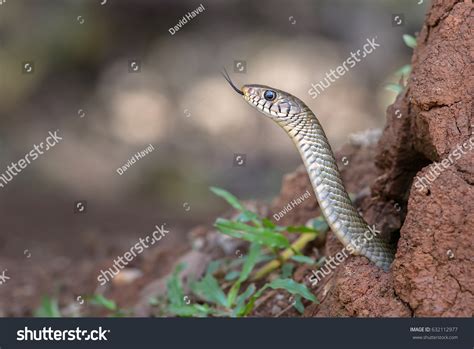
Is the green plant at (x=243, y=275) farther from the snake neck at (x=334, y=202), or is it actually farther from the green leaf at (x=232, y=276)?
the snake neck at (x=334, y=202)

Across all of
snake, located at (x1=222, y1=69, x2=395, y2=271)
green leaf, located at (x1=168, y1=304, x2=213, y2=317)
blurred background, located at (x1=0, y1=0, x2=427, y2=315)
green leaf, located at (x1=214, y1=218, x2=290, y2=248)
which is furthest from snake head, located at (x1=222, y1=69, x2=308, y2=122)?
blurred background, located at (x1=0, y1=0, x2=427, y2=315)

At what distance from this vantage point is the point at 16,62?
15609 mm

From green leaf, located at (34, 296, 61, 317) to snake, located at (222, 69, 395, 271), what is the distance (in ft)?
12.4

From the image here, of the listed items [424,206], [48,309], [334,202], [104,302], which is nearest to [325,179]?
[334,202]

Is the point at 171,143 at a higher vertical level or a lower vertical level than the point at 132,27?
lower

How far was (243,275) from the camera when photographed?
7410 mm

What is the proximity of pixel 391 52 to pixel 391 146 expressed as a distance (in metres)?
10.8

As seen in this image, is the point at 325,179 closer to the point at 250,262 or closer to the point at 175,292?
the point at 250,262

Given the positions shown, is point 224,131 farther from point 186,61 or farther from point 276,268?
point 276,268

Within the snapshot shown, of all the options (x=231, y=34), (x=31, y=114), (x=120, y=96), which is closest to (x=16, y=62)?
(x=31, y=114)

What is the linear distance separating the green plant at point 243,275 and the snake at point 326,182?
1.02 meters

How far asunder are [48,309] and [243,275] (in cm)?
258

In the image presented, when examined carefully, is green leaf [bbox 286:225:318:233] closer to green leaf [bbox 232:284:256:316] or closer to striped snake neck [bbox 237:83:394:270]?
green leaf [bbox 232:284:256:316]

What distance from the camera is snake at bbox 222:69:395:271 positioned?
579 cm
